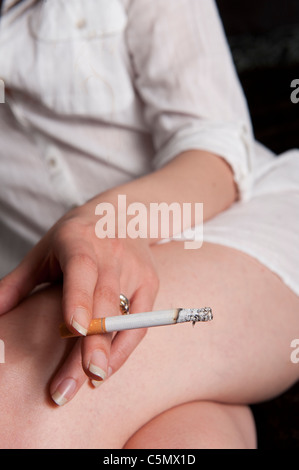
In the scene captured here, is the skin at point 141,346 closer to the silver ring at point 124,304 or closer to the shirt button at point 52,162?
the silver ring at point 124,304

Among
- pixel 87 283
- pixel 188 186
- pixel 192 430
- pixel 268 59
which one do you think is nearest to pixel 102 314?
pixel 87 283

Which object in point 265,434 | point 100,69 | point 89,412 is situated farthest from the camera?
point 100,69

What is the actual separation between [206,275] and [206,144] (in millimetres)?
196

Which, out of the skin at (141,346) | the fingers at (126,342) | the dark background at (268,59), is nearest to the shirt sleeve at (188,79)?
the skin at (141,346)

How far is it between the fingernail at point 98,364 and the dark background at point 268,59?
770mm

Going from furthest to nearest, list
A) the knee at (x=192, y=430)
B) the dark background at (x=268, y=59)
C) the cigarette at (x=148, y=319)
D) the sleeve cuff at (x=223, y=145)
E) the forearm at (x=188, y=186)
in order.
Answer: the dark background at (x=268, y=59) → the sleeve cuff at (x=223, y=145) → the forearm at (x=188, y=186) → the knee at (x=192, y=430) → the cigarette at (x=148, y=319)

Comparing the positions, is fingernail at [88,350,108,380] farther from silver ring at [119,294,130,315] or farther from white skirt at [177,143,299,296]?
white skirt at [177,143,299,296]

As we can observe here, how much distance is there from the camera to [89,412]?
0.40 meters

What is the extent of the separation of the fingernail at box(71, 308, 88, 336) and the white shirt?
35 centimetres

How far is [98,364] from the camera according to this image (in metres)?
0.33

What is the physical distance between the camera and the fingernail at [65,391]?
0.37m

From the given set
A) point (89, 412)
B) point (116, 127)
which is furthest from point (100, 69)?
point (89, 412)
